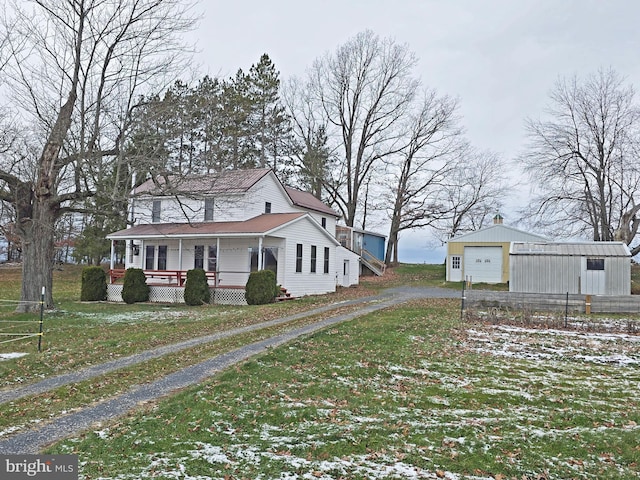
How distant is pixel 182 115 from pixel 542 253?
1873cm

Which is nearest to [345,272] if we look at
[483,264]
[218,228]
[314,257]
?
[314,257]

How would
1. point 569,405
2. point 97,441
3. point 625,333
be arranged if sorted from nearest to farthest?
point 97,441, point 569,405, point 625,333

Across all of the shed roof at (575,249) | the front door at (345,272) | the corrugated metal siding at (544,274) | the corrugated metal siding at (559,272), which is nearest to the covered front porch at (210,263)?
the front door at (345,272)

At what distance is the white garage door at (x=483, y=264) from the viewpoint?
31.1 m

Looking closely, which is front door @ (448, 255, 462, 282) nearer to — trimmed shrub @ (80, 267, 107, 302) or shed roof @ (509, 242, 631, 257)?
shed roof @ (509, 242, 631, 257)

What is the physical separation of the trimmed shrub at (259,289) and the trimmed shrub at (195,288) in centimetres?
214

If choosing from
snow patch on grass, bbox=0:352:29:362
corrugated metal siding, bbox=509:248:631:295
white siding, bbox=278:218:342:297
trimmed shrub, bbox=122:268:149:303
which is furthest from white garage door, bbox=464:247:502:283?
snow patch on grass, bbox=0:352:29:362

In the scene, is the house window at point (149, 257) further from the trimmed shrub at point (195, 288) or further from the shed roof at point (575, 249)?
the shed roof at point (575, 249)

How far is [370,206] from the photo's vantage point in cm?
4362

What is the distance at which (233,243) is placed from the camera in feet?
79.8

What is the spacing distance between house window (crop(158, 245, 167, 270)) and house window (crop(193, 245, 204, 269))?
73.1 inches

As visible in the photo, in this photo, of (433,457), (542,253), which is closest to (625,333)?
(433,457)

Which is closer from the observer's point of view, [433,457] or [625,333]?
[433,457]

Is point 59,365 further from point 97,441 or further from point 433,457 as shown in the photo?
point 433,457
